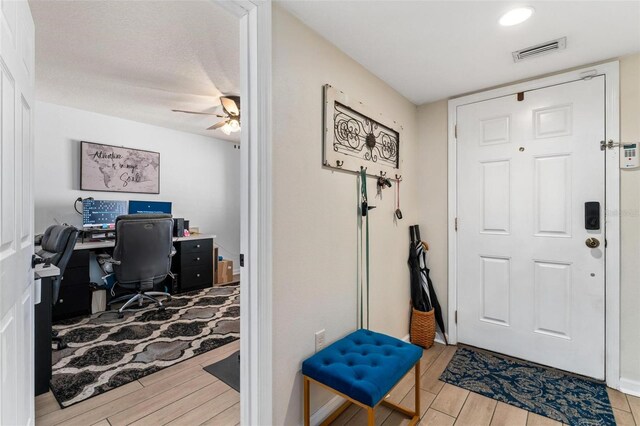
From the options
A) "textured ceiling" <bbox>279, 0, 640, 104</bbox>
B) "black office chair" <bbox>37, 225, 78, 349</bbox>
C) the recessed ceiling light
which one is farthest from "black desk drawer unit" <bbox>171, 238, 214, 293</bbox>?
the recessed ceiling light

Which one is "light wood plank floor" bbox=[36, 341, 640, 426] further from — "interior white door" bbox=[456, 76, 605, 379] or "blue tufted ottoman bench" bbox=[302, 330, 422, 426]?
"interior white door" bbox=[456, 76, 605, 379]

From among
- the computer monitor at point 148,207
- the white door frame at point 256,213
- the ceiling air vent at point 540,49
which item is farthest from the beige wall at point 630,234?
the computer monitor at point 148,207

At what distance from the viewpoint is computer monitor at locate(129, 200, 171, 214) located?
3.86m

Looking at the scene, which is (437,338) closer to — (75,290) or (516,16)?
(516,16)

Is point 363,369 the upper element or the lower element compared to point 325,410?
upper

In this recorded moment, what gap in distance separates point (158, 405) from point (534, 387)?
243 centimetres

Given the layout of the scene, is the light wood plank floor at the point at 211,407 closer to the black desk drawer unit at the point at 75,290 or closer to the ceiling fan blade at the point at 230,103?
the black desk drawer unit at the point at 75,290

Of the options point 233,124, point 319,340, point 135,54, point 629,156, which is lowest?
point 319,340

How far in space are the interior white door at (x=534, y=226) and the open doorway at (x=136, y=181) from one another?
2075mm

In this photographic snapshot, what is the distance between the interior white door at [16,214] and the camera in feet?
2.88

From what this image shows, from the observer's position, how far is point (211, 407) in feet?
5.81

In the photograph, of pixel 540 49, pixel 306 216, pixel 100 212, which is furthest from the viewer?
pixel 100 212

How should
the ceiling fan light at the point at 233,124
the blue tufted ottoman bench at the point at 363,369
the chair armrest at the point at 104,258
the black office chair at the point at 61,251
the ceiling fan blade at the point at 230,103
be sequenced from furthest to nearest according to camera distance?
the chair armrest at the point at 104,258
the ceiling fan light at the point at 233,124
the ceiling fan blade at the point at 230,103
the black office chair at the point at 61,251
the blue tufted ottoman bench at the point at 363,369

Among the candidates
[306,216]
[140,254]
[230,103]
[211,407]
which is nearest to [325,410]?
[211,407]
